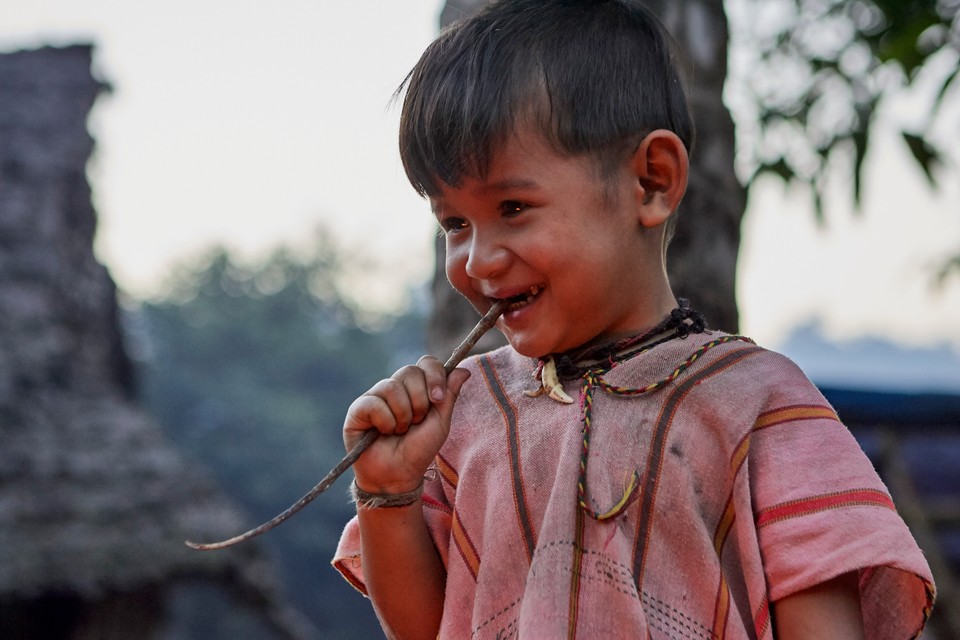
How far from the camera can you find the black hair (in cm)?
138

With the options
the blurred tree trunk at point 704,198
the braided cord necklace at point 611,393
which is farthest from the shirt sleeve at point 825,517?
the blurred tree trunk at point 704,198

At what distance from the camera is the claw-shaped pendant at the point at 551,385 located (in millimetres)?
1469

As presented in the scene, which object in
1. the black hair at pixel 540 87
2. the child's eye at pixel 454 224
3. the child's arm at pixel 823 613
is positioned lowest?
the child's arm at pixel 823 613

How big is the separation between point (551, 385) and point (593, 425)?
0.10m

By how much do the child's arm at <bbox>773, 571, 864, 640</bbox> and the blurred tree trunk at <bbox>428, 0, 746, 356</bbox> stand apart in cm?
105

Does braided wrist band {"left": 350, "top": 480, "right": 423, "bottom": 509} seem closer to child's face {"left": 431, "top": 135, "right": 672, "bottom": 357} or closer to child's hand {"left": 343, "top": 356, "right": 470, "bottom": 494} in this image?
child's hand {"left": 343, "top": 356, "right": 470, "bottom": 494}

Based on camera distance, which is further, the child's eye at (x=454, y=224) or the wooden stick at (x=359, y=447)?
the child's eye at (x=454, y=224)

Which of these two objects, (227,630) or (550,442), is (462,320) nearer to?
(550,442)

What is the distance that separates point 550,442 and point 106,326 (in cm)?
839

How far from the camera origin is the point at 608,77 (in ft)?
4.69

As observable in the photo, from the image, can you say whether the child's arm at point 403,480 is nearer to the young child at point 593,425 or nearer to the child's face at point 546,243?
the young child at point 593,425

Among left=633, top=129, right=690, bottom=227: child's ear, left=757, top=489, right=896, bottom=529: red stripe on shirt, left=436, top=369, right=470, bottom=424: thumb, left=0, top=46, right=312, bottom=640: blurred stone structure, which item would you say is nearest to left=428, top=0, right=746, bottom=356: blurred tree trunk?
left=436, top=369, right=470, bottom=424: thumb

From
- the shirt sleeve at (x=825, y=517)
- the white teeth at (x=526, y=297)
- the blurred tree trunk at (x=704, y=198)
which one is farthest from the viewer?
the blurred tree trunk at (x=704, y=198)

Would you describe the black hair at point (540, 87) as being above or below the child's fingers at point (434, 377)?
above
